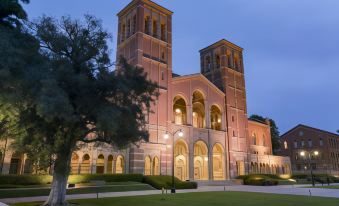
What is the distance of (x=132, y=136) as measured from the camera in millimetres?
16844

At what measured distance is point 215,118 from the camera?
51.2m

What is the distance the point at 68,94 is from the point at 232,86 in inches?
1656

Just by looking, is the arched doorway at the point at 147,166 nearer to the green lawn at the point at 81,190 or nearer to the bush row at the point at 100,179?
the bush row at the point at 100,179

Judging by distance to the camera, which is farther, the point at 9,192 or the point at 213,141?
the point at 213,141

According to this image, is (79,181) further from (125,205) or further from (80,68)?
(80,68)

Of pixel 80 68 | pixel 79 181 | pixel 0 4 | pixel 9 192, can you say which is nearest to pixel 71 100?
pixel 80 68

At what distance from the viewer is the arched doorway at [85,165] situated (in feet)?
103

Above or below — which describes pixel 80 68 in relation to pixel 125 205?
above

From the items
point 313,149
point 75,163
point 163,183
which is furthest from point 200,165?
point 313,149

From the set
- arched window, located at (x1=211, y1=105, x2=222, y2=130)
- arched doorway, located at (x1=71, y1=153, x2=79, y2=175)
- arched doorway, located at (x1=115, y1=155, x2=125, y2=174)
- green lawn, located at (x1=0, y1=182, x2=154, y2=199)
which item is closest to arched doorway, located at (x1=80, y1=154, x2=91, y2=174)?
arched doorway, located at (x1=71, y1=153, x2=79, y2=175)

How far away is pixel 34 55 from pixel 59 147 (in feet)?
17.4

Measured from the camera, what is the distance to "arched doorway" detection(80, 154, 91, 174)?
31.3 meters

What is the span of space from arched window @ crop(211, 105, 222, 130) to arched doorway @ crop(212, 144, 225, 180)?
4.13 m

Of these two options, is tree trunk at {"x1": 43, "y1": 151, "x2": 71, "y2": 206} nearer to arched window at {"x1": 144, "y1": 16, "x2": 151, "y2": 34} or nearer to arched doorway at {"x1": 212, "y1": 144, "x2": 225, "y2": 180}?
arched window at {"x1": 144, "y1": 16, "x2": 151, "y2": 34}
